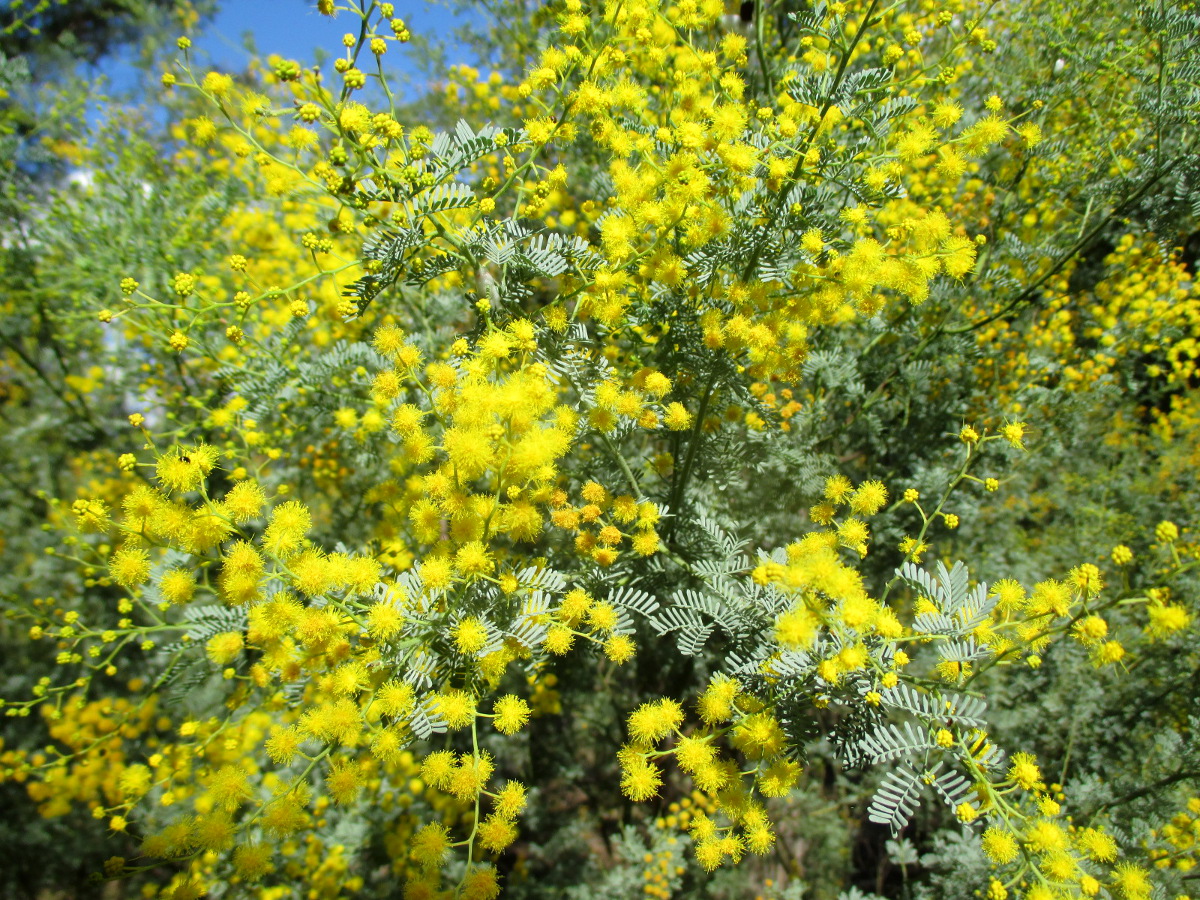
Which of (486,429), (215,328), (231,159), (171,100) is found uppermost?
(171,100)

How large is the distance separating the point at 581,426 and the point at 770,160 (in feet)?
2.87

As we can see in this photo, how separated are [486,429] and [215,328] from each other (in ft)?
8.42

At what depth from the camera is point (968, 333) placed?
264 cm

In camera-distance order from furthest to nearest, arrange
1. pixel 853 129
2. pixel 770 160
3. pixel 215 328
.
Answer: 1. pixel 215 328
2. pixel 853 129
3. pixel 770 160

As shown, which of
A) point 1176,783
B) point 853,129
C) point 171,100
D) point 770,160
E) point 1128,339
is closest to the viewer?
point 770,160

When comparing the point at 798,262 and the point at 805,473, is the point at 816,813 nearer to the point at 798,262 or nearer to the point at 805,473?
the point at 805,473

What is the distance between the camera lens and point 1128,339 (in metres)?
2.93

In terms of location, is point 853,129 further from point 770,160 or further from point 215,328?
point 215,328

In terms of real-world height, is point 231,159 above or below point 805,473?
above

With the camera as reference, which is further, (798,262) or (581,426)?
(581,426)

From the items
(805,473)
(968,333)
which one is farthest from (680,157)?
(968,333)

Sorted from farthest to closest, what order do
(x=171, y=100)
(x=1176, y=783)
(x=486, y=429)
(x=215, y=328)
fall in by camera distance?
(x=171, y=100) < (x=215, y=328) < (x=1176, y=783) < (x=486, y=429)

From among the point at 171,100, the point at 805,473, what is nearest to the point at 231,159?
the point at 171,100

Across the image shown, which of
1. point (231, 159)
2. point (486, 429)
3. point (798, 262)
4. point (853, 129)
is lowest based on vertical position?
point (486, 429)
